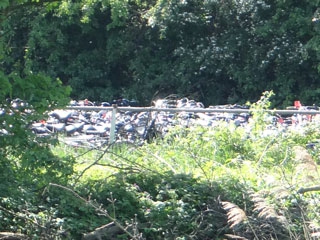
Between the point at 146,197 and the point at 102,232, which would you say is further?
the point at 146,197

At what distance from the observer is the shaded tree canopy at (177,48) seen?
811 inches

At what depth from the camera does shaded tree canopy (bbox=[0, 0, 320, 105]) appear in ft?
67.6

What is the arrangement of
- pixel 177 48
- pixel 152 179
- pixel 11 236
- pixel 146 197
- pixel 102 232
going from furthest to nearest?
pixel 177 48 → pixel 152 179 → pixel 146 197 → pixel 102 232 → pixel 11 236

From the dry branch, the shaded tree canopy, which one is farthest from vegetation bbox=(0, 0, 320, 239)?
the shaded tree canopy

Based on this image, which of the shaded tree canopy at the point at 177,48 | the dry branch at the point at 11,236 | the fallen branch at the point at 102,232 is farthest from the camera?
the shaded tree canopy at the point at 177,48

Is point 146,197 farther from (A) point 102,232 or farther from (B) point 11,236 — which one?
(B) point 11,236

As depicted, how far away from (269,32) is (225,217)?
1510cm

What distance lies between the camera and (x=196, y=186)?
6586 mm

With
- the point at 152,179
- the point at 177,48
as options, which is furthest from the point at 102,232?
the point at 177,48

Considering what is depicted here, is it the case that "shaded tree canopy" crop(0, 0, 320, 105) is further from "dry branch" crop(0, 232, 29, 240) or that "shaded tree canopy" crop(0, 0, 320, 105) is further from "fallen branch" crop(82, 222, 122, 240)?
"dry branch" crop(0, 232, 29, 240)

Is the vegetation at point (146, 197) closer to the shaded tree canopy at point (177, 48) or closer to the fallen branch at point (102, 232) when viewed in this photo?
the fallen branch at point (102, 232)

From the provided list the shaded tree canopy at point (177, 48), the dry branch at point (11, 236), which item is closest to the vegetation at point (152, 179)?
the dry branch at point (11, 236)

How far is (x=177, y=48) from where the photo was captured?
22.3m

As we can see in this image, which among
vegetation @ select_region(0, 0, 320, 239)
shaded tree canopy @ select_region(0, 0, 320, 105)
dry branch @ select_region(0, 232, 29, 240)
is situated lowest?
dry branch @ select_region(0, 232, 29, 240)
